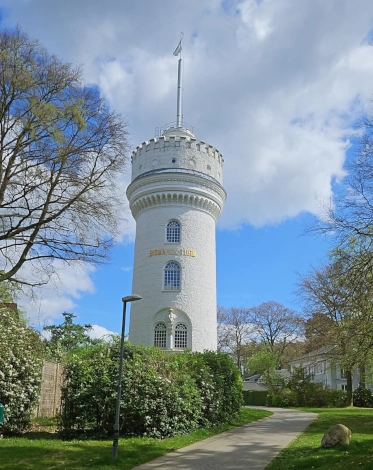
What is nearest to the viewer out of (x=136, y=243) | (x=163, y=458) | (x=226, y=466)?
(x=226, y=466)

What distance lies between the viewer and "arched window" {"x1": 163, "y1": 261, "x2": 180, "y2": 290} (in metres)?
32.4

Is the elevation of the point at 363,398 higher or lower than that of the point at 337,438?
lower

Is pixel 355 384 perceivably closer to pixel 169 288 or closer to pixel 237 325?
pixel 237 325

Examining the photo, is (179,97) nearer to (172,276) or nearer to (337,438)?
(172,276)

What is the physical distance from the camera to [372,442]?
44.7ft

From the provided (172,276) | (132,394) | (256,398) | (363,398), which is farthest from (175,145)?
(256,398)

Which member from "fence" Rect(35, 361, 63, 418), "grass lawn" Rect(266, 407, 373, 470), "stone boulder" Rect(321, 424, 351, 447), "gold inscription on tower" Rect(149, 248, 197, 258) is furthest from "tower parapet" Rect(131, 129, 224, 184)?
"stone boulder" Rect(321, 424, 351, 447)

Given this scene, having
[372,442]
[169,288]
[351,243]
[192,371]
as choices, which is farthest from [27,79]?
[169,288]

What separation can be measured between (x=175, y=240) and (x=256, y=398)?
70.4 ft

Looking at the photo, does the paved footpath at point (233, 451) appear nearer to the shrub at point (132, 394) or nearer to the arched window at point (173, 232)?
the shrub at point (132, 394)

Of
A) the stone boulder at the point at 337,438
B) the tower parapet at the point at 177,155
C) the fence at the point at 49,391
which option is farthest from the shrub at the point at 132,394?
the tower parapet at the point at 177,155

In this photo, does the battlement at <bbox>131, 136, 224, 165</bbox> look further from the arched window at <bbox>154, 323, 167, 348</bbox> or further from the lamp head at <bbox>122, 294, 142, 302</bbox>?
the lamp head at <bbox>122, 294, 142, 302</bbox>

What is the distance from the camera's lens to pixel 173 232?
33781mm

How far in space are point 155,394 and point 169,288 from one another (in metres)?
16.3
